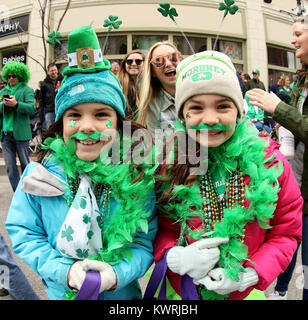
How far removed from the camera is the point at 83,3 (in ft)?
38.4

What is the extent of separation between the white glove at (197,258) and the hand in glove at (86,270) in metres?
0.25

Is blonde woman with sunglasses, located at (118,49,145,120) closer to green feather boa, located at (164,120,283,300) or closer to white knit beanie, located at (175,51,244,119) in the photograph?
white knit beanie, located at (175,51,244,119)

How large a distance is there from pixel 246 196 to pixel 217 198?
0.14 m

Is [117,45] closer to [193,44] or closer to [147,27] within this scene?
[147,27]

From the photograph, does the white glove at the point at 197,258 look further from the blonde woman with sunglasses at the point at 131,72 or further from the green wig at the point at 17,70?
the green wig at the point at 17,70

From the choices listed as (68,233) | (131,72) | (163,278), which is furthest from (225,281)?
(131,72)

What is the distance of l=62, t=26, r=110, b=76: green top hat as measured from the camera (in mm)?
1398

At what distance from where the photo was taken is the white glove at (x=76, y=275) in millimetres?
1205

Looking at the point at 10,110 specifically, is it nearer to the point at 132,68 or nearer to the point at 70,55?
the point at 132,68

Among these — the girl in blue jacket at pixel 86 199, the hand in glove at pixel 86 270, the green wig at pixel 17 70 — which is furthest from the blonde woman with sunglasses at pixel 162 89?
the green wig at pixel 17 70

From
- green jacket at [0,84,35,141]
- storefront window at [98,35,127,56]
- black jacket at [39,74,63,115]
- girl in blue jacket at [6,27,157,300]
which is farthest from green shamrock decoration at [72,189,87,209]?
storefront window at [98,35,127,56]

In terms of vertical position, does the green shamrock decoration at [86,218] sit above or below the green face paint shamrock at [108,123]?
below

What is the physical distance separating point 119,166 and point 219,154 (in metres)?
0.45
